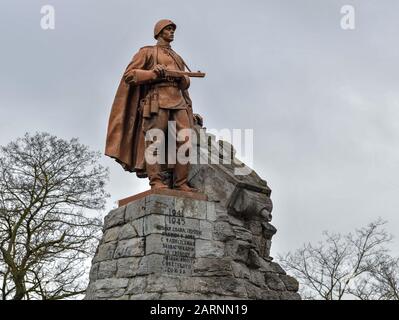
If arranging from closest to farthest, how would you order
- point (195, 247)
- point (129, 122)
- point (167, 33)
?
point (195, 247) → point (129, 122) → point (167, 33)

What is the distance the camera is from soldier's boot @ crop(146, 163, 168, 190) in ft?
30.4

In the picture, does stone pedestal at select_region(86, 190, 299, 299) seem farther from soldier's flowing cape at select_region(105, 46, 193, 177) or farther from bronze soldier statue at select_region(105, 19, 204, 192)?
soldier's flowing cape at select_region(105, 46, 193, 177)

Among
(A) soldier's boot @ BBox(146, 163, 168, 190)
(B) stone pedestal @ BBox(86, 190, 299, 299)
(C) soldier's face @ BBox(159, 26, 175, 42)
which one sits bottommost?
(B) stone pedestal @ BBox(86, 190, 299, 299)

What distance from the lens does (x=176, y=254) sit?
8633 mm

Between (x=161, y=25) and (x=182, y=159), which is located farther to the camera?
(x=161, y=25)

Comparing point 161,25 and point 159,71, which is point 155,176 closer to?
point 159,71

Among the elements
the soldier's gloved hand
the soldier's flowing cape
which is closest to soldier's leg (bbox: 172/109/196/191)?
the soldier's flowing cape

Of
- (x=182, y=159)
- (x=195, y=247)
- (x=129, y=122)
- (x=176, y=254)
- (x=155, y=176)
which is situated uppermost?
(x=129, y=122)

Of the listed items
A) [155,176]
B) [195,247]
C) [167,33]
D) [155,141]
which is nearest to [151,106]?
[155,141]

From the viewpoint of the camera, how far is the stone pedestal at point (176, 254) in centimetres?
845

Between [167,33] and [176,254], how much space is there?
11.1ft

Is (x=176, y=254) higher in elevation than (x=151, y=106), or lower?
lower

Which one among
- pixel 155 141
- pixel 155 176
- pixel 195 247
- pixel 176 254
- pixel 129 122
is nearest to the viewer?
pixel 176 254

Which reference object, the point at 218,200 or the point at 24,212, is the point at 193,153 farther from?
the point at 24,212
